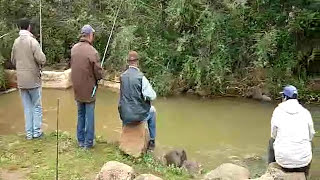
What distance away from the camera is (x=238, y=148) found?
9141mm

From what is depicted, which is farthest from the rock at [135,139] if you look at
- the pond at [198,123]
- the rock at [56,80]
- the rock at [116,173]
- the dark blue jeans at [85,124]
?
the rock at [56,80]

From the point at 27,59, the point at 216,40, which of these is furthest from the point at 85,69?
the point at 216,40

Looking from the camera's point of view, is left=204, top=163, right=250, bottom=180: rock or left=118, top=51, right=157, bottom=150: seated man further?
left=118, top=51, right=157, bottom=150: seated man

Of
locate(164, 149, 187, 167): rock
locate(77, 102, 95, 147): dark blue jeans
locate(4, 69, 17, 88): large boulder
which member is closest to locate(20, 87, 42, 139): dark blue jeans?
locate(77, 102, 95, 147): dark blue jeans

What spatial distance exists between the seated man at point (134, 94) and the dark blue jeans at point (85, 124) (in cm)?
38

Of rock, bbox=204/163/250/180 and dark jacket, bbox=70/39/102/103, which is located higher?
dark jacket, bbox=70/39/102/103

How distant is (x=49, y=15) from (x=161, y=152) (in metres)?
8.65

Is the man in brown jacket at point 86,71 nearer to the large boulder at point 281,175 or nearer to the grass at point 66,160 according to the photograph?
the grass at point 66,160

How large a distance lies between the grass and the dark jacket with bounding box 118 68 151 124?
509mm

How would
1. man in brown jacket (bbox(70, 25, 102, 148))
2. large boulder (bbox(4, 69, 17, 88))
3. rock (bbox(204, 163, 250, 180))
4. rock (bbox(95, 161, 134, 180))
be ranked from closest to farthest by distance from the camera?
rock (bbox(95, 161, 134, 180)) → rock (bbox(204, 163, 250, 180)) → man in brown jacket (bbox(70, 25, 102, 148)) → large boulder (bbox(4, 69, 17, 88))

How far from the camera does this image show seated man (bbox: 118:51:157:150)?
6.48m

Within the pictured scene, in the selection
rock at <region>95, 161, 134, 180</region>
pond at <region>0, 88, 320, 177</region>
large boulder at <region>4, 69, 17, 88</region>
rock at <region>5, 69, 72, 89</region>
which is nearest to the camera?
rock at <region>95, 161, 134, 180</region>

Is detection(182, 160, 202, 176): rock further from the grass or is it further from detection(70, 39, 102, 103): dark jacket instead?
detection(70, 39, 102, 103): dark jacket

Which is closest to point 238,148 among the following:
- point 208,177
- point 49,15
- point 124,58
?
point 208,177
